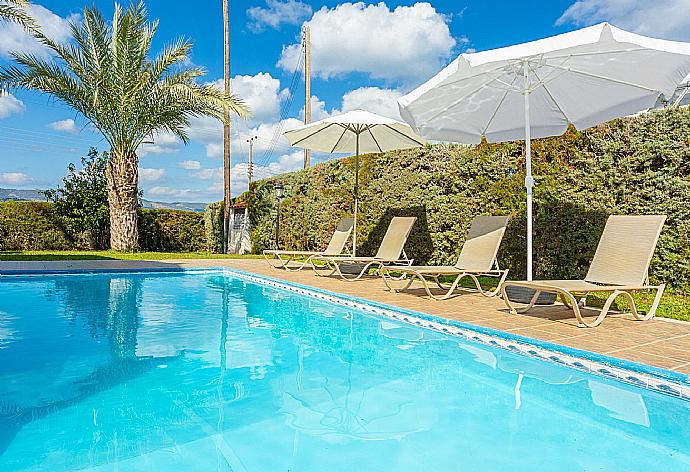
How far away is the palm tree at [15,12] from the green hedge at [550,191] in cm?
946

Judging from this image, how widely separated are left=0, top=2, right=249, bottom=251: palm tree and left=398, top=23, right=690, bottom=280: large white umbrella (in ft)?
33.8

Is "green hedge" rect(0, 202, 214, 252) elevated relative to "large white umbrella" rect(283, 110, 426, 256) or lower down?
lower down

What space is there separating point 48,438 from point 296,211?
12.8 m

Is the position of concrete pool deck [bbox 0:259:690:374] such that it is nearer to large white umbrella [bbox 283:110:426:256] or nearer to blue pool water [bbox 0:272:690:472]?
blue pool water [bbox 0:272:690:472]

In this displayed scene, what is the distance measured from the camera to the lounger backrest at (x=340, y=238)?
37.5 feet

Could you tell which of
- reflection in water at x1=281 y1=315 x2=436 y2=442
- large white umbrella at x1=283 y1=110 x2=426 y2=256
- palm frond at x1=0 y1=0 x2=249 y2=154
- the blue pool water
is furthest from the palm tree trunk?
reflection in water at x1=281 y1=315 x2=436 y2=442

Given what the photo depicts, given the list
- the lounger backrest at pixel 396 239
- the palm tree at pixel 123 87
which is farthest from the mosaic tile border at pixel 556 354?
the palm tree at pixel 123 87

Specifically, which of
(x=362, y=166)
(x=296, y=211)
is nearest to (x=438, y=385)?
(x=362, y=166)

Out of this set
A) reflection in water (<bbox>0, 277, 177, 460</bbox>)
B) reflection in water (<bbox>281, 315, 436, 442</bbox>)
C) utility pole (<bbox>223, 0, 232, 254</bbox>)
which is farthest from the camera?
utility pole (<bbox>223, 0, 232, 254</bbox>)

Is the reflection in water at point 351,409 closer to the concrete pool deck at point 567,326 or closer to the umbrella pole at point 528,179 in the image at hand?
the concrete pool deck at point 567,326

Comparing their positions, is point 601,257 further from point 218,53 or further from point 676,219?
point 218,53

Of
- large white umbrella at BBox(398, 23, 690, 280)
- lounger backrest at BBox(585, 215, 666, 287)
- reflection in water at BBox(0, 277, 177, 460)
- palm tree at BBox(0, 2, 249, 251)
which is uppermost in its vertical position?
palm tree at BBox(0, 2, 249, 251)

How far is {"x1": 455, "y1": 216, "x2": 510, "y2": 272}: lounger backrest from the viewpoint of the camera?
751 cm

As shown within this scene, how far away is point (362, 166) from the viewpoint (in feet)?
42.0
